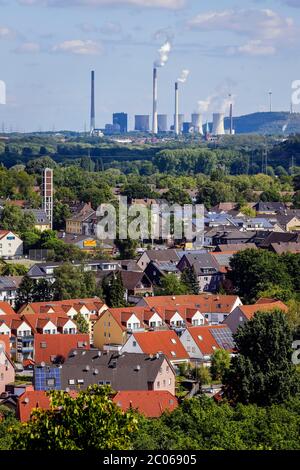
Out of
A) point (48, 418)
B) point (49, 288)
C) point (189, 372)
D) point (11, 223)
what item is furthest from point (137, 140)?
point (48, 418)

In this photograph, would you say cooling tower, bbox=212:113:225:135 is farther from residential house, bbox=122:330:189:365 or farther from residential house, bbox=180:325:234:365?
residential house, bbox=122:330:189:365

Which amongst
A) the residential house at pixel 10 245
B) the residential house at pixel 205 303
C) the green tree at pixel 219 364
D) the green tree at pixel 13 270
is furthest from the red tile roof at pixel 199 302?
the residential house at pixel 10 245

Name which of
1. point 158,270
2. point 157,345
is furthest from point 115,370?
point 158,270

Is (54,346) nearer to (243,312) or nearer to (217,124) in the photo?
(243,312)

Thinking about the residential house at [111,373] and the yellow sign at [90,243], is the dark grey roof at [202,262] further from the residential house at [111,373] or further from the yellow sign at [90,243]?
the residential house at [111,373]

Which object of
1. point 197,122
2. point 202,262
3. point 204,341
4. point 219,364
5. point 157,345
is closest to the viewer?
point 219,364

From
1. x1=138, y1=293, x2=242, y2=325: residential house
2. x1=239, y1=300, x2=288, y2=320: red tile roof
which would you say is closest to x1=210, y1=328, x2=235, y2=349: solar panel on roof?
x1=239, y1=300, x2=288, y2=320: red tile roof
